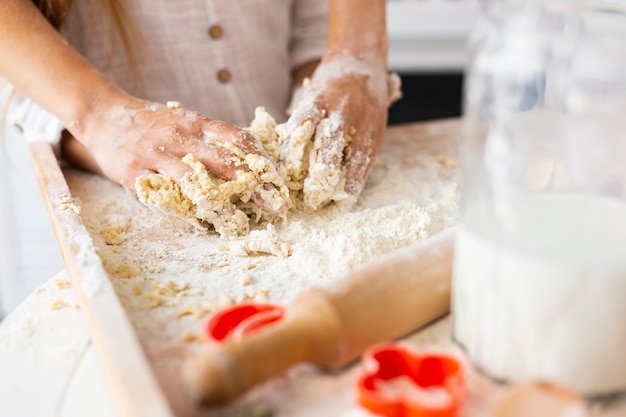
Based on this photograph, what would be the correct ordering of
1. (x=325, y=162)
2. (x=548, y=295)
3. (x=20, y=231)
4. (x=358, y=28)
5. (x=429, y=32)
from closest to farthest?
1. (x=548, y=295)
2. (x=325, y=162)
3. (x=358, y=28)
4. (x=20, y=231)
5. (x=429, y=32)

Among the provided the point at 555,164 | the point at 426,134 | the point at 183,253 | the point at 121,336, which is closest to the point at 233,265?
the point at 183,253

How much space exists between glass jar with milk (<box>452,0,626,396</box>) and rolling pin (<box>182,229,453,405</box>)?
40 millimetres

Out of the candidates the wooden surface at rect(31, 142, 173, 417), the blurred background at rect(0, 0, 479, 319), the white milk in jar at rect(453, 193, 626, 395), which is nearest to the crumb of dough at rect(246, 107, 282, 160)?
the wooden surface at rect(31, 142, 173, 417)

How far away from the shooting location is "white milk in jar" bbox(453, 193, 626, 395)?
1.50 ft

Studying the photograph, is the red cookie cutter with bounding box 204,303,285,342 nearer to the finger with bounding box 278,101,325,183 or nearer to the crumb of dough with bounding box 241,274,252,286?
the crumb of dough with bounding box 241,274,252,286

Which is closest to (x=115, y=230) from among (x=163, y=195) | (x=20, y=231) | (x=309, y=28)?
(x=163, y=195)

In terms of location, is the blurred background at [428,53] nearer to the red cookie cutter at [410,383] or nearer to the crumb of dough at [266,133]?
the crumb of dough at [266,133]

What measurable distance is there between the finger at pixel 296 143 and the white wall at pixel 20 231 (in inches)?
21.7

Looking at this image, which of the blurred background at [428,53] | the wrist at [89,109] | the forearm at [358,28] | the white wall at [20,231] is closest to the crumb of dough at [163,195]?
the wrist at [89,109]

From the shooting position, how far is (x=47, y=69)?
865 millimetres

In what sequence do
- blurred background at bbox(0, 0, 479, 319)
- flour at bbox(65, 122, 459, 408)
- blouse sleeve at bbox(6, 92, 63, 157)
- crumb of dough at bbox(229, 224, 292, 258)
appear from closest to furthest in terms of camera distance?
flour at bbox(65, 122, 459, 408) → crumb of dough at bbox(229, 224, 292, 258) → blouse sleeve at bbox(6, 92, 63, 157) → blurred background at bbox(0, 0, 479, 319)

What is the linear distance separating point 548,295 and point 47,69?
2.25 ft

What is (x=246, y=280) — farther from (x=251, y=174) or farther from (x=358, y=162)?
(x=358, y=162)

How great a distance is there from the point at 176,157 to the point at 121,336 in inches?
12.2
